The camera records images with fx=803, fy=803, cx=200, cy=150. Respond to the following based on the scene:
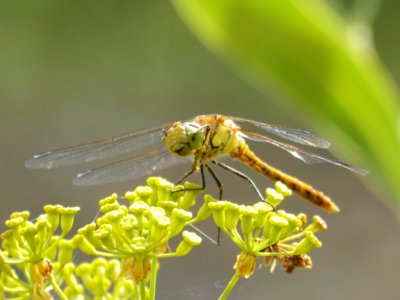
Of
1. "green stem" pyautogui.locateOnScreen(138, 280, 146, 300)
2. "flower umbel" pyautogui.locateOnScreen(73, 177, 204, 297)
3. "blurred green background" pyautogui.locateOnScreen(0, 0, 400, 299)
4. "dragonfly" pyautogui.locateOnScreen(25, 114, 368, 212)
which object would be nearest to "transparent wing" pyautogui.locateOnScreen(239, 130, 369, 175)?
"dragonfly" pyautogui.locateOnScreen(25, 114, 368, 212)

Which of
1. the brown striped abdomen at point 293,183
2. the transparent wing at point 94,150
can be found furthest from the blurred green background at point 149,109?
the transparent wing at point 94,150

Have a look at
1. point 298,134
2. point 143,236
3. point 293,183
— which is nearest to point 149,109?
point 293,183

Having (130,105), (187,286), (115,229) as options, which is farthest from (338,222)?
(115,229)

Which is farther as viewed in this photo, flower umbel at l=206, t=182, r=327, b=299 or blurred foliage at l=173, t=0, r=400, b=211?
blurred foliage at l=173, t=0, r=400, b=211

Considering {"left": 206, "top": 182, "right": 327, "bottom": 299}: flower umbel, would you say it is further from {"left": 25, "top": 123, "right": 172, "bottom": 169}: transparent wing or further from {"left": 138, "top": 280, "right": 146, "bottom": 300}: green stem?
{"left": 25, "top": 123, "right": 172, "bottom": 169}: transparent wing

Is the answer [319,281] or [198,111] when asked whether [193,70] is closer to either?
[198,111]

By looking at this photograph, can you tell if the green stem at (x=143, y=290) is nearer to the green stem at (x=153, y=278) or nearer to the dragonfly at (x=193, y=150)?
the green stem at (x=153, y=278)
